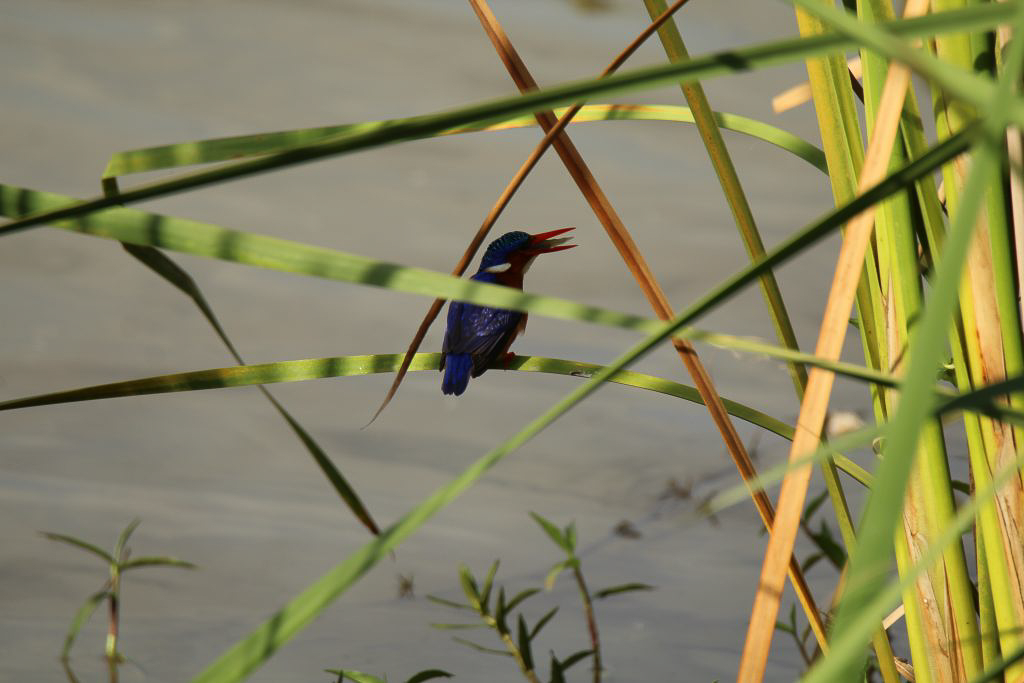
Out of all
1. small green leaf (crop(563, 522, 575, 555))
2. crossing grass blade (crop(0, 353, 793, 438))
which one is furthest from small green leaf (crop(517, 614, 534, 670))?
crossing grass blade (crop(0, 353, 793, 438))

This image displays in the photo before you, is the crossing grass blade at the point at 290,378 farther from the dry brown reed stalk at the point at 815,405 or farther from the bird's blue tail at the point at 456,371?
the bird's blue tail at the point at 456,371

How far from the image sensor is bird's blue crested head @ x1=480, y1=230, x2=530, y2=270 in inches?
61.2

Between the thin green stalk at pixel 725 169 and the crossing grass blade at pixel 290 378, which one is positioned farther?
the thin green stalk at pixel 725 169

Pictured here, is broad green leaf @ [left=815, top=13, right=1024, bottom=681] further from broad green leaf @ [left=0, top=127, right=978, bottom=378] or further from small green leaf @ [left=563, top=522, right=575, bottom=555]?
small green leaf @ [left=563, top=522, right=575, bottom=555]

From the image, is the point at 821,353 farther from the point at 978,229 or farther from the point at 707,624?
the point at 707,624

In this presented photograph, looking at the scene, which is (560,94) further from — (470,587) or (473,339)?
(473,339)

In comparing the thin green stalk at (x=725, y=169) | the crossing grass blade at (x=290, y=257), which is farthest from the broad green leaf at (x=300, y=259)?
the thin green stalk at (x=725, y=169)

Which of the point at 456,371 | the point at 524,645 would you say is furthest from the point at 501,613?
the point at 456,371

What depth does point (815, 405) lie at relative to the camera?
41cm

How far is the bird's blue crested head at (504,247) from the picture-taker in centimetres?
155

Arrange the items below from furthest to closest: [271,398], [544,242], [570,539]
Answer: [544,242] < [570,539] < [271,398]

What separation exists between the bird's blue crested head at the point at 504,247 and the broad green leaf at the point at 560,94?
1.25 meters

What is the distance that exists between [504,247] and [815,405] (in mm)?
1194

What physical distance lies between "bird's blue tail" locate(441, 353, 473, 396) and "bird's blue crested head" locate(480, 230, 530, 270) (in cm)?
35
